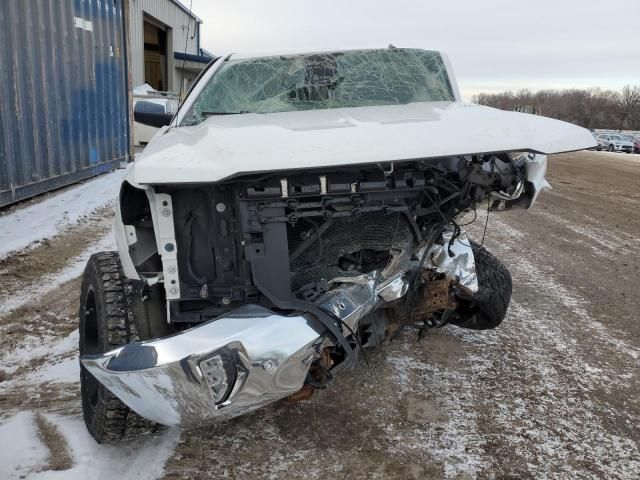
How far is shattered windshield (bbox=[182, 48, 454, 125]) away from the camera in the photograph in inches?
137

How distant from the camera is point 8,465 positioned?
2.37m

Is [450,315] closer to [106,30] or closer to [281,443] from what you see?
[281,443]

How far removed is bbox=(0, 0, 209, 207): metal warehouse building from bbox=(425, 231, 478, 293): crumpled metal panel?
601cm

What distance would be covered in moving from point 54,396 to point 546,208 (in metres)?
9.23

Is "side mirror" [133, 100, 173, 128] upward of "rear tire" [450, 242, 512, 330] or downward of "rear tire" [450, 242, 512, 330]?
upward

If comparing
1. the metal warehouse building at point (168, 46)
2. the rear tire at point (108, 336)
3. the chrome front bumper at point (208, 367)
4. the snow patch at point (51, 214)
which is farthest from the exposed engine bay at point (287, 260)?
the metal warehouse building at point (168, 46)

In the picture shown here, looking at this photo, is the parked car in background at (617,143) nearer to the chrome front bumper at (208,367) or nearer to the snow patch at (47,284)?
the snow patch at (47,284)

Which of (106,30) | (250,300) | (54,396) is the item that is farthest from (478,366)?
(106,30)

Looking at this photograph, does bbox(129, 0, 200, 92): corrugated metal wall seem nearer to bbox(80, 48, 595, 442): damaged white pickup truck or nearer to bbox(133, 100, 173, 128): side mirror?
bbox(133, 100, 173, 128): side mirror

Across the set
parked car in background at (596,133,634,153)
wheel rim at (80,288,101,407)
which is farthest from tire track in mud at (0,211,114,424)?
parked car in background at (596,133,634,153)

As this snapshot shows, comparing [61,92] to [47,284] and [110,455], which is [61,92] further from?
[110,455]

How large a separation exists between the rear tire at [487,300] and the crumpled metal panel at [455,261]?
0.20 metres

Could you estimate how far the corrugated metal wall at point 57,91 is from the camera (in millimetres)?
7055

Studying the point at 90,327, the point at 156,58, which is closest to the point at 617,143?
the point at 156,58
